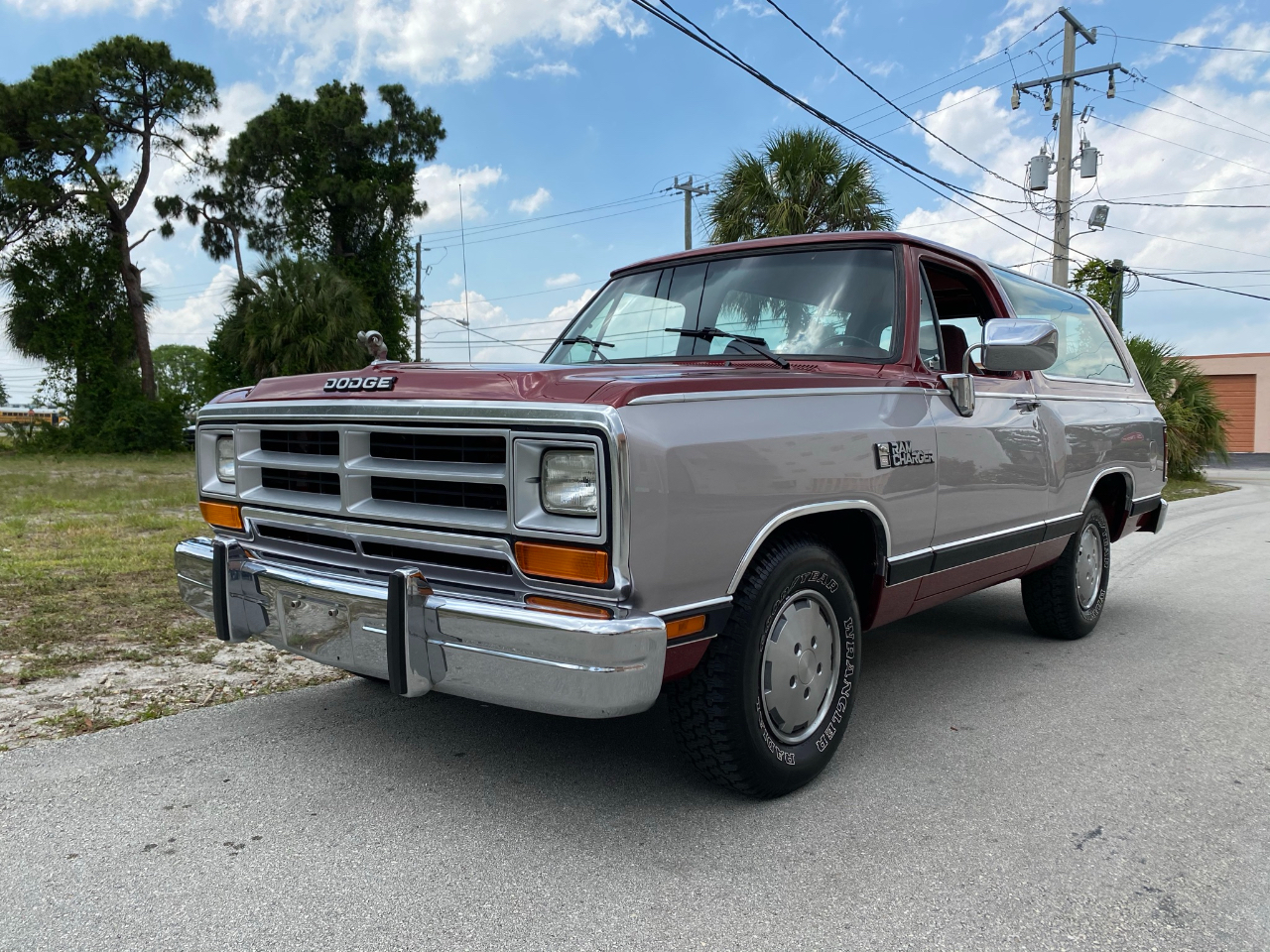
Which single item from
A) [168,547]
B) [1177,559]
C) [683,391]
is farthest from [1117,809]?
[168,547]

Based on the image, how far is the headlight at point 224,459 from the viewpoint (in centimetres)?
347

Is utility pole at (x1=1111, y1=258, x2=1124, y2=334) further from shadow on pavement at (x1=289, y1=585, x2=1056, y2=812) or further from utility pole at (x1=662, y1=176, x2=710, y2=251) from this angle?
shadow on pavement at (x1=289, y1=585, x2=1056, y2=812)

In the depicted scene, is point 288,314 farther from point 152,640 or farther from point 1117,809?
point 1117,809

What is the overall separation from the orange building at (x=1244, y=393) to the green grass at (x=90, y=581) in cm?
4204

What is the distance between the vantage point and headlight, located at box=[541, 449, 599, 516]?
2.39m

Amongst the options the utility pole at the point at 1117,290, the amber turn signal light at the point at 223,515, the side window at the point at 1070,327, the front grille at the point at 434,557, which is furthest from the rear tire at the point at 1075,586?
the utility pole at the point at 1117,290

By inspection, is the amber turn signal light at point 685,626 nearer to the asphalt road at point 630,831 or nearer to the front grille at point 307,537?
the asphalt road at point 630,831

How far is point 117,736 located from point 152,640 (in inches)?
59.6

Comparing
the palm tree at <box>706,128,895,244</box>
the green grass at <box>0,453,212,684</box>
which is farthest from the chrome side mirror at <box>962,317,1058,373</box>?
the palm tree at <box>706,128,895,244</box>

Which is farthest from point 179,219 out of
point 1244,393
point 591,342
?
point 1244,393

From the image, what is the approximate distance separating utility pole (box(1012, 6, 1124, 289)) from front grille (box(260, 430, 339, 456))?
62.1 feet

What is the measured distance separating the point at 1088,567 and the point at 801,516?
10.1 feet

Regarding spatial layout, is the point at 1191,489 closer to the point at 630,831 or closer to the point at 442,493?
the point at 630,831

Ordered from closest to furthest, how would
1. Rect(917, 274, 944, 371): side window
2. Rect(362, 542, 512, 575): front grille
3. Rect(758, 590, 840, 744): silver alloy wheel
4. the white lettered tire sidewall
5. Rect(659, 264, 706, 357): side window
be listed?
1. Rect(362, 542, 512, 575): front grille
2. the white lettered tire sidewall
3. Rect(758, 590, 840, 744): silver alloy wheel
4. Rect(917, 274, 944, 371): side window
5. Rect(659, 264, 706, 357): side window
